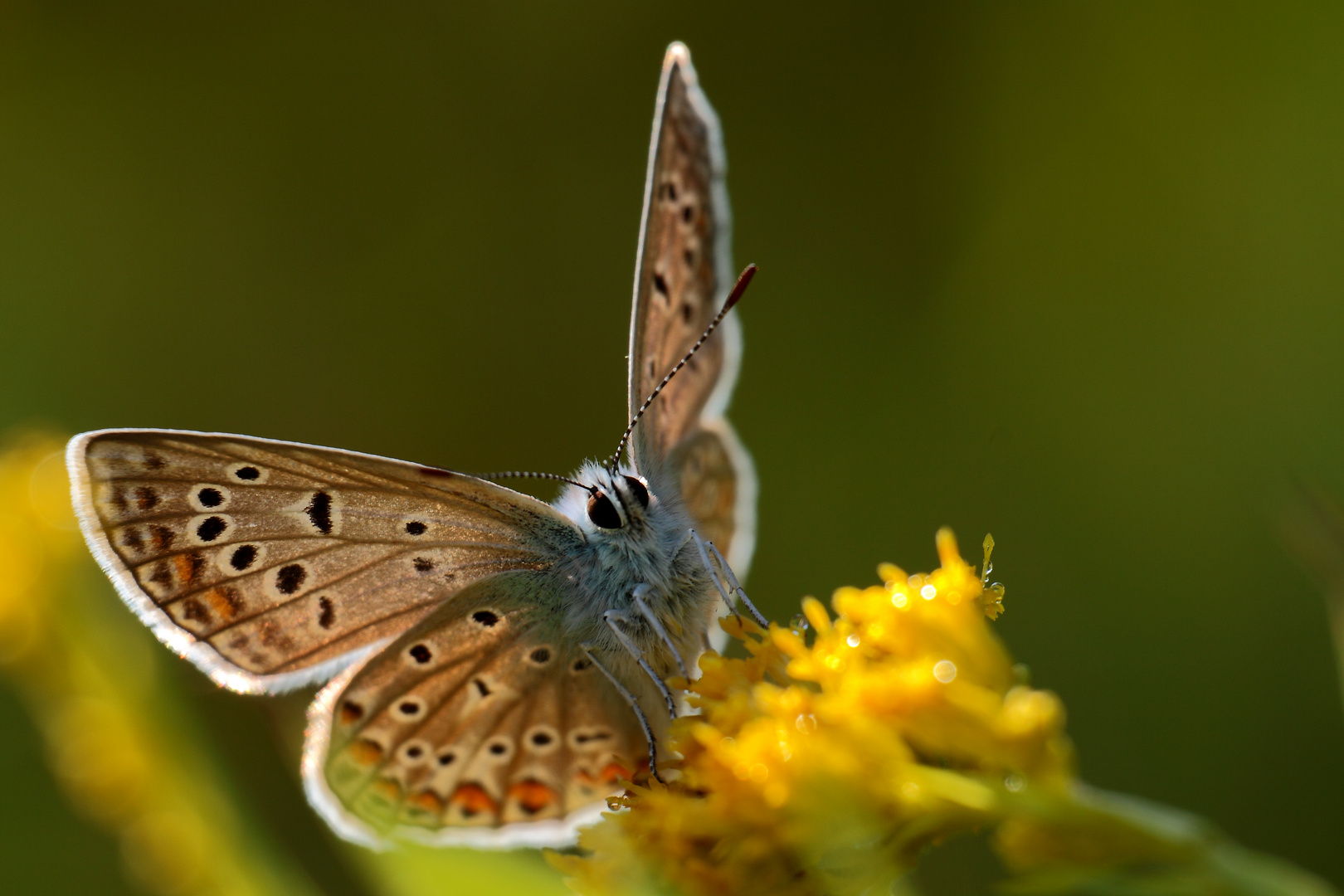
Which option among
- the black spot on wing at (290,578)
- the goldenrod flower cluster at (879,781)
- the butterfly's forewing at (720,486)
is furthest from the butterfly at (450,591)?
the goldenrod flower cluster at (879,781)

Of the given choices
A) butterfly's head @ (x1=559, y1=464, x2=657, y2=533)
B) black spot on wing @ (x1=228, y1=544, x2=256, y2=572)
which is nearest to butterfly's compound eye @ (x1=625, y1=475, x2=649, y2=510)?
butterfly's head @ (x1=559, y1=464, x2=657, y2=533)

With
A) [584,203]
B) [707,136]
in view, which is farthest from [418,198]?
[707,136]

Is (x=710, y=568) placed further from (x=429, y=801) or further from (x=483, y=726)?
(x=429, y=801)

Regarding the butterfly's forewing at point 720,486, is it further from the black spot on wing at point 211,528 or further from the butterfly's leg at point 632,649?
the black spot on wing at point 211,528

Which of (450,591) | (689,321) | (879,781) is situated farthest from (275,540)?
(879,781)

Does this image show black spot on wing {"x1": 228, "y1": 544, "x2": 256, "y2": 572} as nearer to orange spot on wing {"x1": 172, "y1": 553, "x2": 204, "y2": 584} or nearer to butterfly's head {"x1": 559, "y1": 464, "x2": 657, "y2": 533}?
orange spot on wing {"x1": 172, "y1": 553, "x2": 204, "y2": 584}

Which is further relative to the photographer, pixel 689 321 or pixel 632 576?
pixel 689 321
